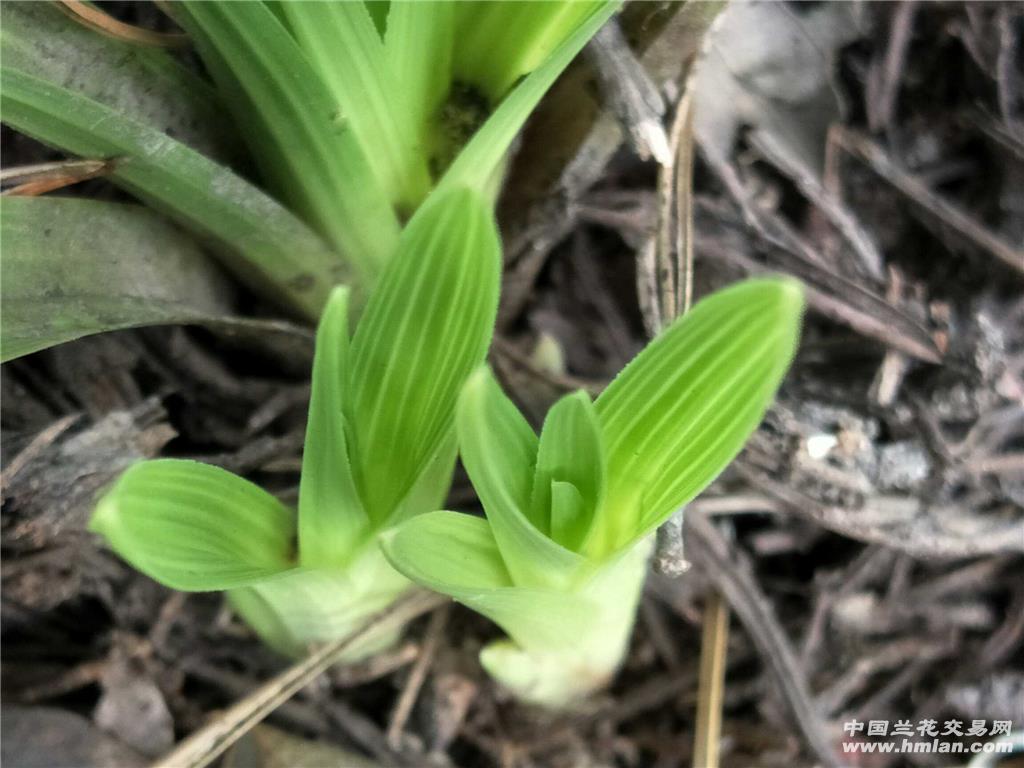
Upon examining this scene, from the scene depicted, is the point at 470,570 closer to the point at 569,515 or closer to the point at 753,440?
the point at 569,515

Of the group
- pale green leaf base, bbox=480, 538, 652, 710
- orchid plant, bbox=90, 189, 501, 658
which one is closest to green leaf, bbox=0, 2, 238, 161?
orchid plant, bbox=90, 189, 501, 658

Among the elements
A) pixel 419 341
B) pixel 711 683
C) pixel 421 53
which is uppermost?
pixel 421 53

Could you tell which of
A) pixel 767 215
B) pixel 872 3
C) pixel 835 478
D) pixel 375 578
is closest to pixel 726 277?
pixel 767 215

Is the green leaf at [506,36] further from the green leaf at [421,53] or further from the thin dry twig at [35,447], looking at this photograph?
the thin dry twig at [35,447]

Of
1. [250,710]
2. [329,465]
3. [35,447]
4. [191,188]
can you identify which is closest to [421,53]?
[191,188]

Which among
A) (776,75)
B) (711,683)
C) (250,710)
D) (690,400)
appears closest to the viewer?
(690,400)

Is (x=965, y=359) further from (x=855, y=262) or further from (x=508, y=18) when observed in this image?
(x=508, y=18)
